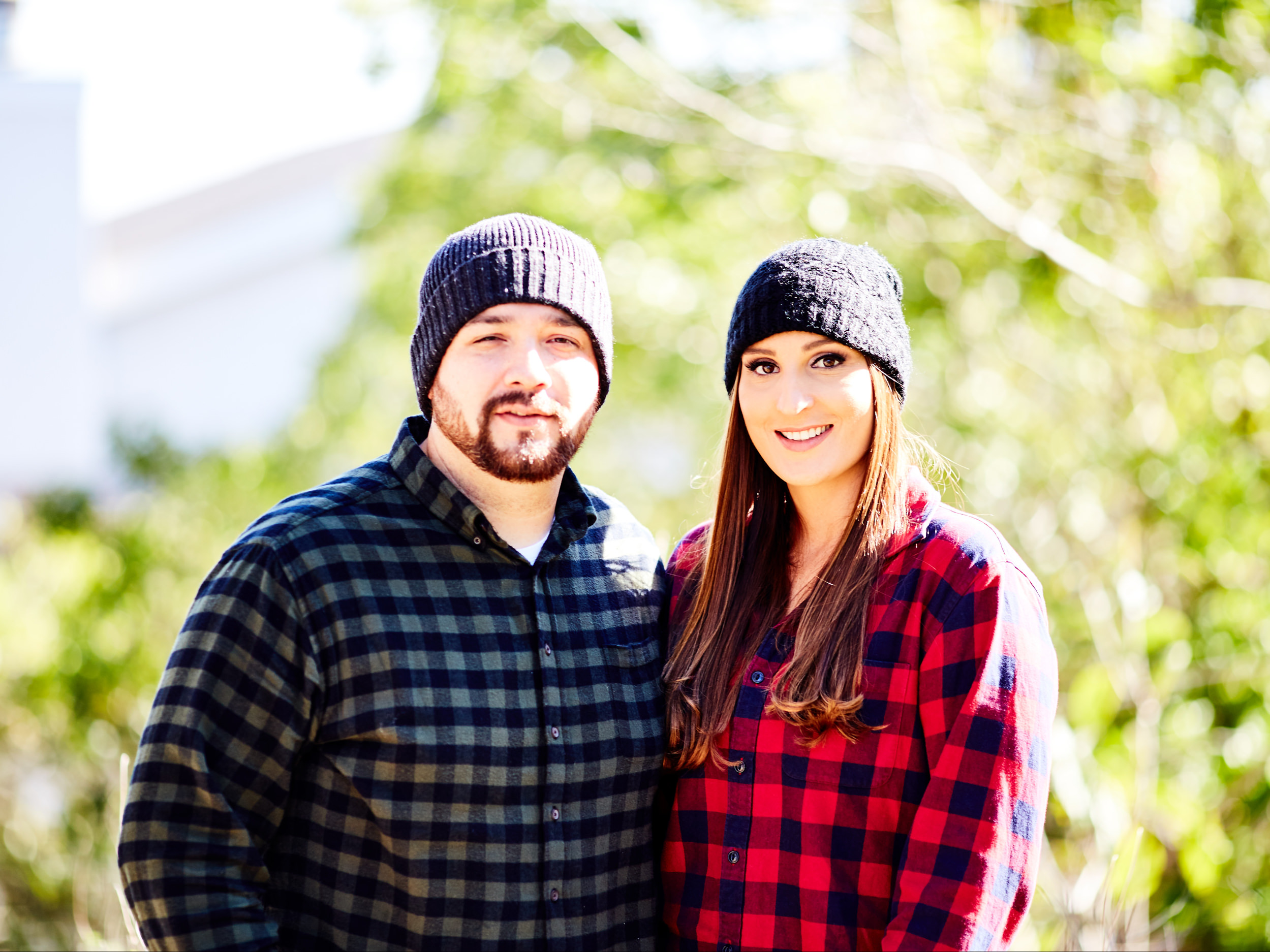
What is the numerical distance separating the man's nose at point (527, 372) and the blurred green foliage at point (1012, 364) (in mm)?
514

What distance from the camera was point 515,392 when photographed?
2262 mm

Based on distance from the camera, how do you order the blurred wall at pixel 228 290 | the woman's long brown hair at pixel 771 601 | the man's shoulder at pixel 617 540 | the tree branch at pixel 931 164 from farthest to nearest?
the blurred wall at pixel 228 290 → the tree branch at pixel 931 164 → the man's shoulder at pixel 617 540 → the woman's long brown hair at pixel 771 601

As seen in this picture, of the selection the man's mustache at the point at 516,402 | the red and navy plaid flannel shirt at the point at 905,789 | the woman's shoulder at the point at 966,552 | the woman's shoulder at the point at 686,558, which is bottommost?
the red and navy plaid flannel shirt at the point at 905,789

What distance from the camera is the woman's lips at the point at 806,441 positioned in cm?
224

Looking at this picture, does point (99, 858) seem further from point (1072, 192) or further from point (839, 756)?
point (1072, 192)

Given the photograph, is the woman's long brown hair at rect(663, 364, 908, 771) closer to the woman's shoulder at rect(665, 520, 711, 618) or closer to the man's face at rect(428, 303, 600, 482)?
the woman's shoulder at rect(665, 520, 711, 618)

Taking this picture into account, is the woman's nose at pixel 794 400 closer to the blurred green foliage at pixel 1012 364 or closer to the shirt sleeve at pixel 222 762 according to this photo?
the blurred green foliage at pixel 1012 364

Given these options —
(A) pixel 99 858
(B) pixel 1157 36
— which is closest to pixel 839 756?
(B) pixel 1157 36

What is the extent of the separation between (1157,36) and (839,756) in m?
3.17

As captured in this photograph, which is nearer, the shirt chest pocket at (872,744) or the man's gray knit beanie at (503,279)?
the shirt chest pocket at (872,744)

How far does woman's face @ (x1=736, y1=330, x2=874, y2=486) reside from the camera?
2.22 metres

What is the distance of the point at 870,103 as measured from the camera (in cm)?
623

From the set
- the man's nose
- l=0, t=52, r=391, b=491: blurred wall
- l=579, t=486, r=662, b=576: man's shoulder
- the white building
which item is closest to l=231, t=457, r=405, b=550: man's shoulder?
the man's nose

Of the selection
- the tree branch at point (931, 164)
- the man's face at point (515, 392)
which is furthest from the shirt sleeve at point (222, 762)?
the tree branch at point (931, 164)
